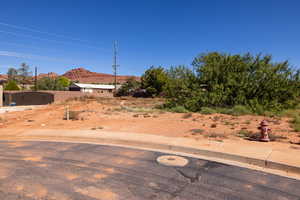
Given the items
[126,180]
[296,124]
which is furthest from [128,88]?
[126,180]

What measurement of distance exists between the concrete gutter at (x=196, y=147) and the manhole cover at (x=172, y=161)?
73 cm

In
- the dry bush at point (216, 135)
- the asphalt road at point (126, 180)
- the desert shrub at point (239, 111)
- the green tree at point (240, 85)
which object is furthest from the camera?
the green tree at point (240, 85)

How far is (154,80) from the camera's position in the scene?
158 ft

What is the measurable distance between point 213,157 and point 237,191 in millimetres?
2139

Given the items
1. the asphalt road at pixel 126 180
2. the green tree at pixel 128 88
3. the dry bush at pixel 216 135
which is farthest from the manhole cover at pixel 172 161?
the green tree at pixel 128 88

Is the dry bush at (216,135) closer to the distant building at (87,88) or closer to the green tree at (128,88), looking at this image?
the green tree at (128,88)

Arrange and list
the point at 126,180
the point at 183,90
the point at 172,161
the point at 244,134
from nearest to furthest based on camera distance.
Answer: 1. the point at 126,180
2. the point at 172,161
3. the point at 244,134
4. the point at 183,90

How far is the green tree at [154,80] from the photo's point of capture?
47.7 metres

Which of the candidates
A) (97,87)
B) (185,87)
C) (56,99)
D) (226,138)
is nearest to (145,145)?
(226,138)

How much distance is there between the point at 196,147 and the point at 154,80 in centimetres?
4224

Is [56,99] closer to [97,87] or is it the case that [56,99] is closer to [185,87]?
[185,87]

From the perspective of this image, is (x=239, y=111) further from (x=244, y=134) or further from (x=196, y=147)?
(x=196, y=147)

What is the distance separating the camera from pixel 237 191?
12.3ft

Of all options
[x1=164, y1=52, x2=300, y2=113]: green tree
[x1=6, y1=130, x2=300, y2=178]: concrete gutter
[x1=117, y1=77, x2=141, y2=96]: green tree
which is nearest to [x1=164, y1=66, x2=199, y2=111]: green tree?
[x1=164, y1=52, x2=300, y2=113]: green tree
